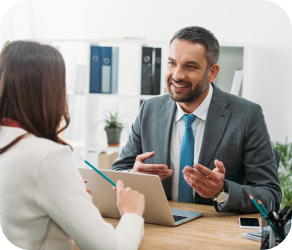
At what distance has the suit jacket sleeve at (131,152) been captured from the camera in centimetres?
183

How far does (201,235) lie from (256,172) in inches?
22.0

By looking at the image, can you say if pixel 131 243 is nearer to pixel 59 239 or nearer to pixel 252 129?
pixel 59 239

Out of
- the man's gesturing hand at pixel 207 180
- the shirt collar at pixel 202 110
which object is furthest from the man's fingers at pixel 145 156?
the shirt collar at pixel 202 110

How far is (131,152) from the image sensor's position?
1.88 meters

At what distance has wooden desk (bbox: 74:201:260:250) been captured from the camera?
1.04 m

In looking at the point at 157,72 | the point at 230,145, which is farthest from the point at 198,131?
the point at 157,72

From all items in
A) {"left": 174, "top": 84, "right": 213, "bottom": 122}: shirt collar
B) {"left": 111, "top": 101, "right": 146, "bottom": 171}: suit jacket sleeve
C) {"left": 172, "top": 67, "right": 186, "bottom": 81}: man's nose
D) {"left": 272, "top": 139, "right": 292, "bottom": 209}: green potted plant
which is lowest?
{"left": 272, "top": 139, "right": 292, "bottom": 209}: green potted plant

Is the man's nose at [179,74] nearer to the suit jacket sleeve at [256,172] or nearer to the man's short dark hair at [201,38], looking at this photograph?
the man's short dark hair at [201,38]

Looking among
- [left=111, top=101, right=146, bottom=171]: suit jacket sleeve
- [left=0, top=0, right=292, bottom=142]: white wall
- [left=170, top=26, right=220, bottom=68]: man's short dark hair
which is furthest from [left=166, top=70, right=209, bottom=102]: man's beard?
[left=0, top=0, right=292, bottom=142]: white wall

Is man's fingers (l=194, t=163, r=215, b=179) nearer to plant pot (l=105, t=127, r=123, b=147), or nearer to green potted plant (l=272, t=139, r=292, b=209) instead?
green potted plant (l=272, t=139, r=292, b=209)

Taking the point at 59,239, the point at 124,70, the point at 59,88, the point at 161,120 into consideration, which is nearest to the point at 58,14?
the point at 124,70

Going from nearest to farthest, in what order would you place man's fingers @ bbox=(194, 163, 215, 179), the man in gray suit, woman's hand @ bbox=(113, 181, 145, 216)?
1. woman's hand @ bbox=(113, 181, 145, 216)
2. man's fingers @ bbox=(194, 163, 215, 179)
3. the man in gray suit

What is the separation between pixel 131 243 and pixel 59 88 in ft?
1.53

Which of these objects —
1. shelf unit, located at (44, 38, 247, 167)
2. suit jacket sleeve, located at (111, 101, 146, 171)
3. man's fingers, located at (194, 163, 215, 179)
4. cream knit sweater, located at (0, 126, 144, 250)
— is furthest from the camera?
shelf unit, located at (44, 38, 247, 167)
